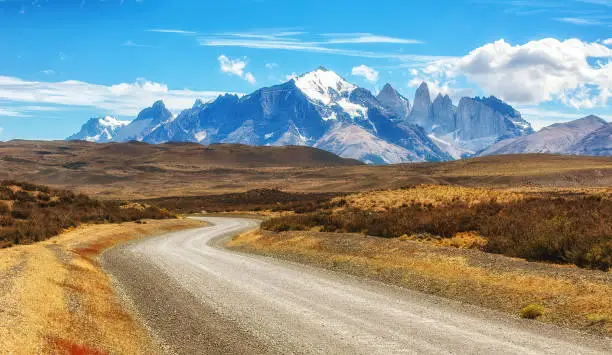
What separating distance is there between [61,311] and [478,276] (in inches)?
516

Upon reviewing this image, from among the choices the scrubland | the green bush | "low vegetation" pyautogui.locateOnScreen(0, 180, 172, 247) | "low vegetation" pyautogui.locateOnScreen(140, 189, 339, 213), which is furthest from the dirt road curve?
"low vegetation" pyautogui.locateOnScreen(140, 189, 339, 213)

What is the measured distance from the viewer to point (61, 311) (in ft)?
Result: 43.0

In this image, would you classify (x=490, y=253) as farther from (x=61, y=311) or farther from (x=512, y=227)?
(x=61, y=311)

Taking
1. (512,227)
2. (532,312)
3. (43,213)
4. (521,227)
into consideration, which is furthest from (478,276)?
(43,213)

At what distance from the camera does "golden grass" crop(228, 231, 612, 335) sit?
14.1m

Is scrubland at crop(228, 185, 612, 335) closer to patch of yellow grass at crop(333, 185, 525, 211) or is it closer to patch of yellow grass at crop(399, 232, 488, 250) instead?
patch of yellow grass at crop(399, 232, 488, 250)

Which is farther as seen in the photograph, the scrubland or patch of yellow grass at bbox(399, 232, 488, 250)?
patch of yellow grass at bbox(399, 232, 488, 250)

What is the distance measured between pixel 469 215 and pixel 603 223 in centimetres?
920

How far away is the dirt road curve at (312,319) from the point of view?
37.9ft

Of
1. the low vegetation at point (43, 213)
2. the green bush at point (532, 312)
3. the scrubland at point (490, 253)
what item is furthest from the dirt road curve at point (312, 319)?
the low vegetation at point (43, 213)

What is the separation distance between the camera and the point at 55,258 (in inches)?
907

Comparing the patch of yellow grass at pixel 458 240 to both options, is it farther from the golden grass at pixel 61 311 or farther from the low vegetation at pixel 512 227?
the golden grass at pixel 61 311

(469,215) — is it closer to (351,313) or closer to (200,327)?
(351,313)

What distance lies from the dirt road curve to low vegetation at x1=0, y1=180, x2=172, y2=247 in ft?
50.0
